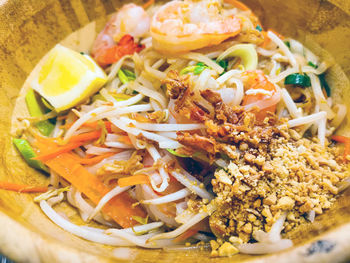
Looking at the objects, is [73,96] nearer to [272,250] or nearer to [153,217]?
[153,217]

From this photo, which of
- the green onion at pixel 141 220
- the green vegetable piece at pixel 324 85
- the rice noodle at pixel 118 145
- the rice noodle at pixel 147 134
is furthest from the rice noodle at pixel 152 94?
the green vegetable piece at pixel 324 85

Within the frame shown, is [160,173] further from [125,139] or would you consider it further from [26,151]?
[26,151]

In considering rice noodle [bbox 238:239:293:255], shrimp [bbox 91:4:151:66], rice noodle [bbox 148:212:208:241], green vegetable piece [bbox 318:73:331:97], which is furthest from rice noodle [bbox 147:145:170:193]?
green vegetable piece [bbox 318:73:331:97]

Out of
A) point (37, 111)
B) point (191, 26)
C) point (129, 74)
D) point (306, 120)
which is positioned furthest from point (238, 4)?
point (37, 111)

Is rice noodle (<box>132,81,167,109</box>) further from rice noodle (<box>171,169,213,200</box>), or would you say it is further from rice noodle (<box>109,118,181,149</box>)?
rice noodle (<box>171,169,213,200</box>)

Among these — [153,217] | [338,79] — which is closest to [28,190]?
[153,217]
